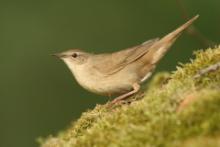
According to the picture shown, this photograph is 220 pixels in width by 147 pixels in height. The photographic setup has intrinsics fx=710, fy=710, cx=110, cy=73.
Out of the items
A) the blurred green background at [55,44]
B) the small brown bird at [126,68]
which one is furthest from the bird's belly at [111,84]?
the blurred green background at [55,44]

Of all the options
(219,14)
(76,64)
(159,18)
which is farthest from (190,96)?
(159,18)

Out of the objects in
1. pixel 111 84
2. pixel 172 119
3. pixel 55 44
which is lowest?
pixel 172 119

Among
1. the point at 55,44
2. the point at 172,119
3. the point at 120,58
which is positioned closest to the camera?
the point at 172,119

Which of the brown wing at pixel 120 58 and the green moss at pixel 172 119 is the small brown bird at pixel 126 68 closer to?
the brown wing at pixel 120 58

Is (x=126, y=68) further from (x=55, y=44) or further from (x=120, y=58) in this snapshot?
(x=55, y=44)

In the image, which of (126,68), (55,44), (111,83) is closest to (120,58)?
(126,68)

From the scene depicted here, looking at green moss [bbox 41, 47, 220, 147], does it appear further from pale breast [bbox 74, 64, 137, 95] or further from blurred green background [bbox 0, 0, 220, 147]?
blurred green background [bbox 0, 0, 220, 147]
